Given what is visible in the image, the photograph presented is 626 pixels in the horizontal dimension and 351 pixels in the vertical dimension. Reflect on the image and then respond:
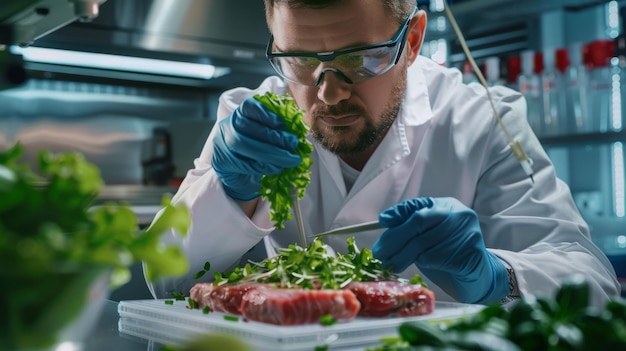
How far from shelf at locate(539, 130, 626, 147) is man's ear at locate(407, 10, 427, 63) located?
3.07 feet

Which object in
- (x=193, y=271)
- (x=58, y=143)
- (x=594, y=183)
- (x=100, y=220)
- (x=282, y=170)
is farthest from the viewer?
(x=58, y=143)

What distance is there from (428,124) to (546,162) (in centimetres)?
37

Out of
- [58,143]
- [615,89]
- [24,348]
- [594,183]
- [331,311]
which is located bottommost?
[594,183]

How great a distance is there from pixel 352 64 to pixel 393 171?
456 millimetres

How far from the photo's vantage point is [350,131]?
1.90 meters

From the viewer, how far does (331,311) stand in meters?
1.11

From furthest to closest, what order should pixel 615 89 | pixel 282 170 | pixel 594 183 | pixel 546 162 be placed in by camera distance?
pixel 594 183
pixel 615 89
pixel 546 162
pixel 282 170

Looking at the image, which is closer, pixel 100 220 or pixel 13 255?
pixel 13 255

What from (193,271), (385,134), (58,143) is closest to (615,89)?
(385,134)

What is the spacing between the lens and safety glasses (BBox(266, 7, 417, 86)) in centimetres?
171

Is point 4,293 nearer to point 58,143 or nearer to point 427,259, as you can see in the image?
point 427,259

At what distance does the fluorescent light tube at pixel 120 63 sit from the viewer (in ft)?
11.0

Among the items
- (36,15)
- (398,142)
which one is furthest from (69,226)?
(398,142)

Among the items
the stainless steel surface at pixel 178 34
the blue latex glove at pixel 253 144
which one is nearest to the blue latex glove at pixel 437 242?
the blue latex glove at pixel 253 144
